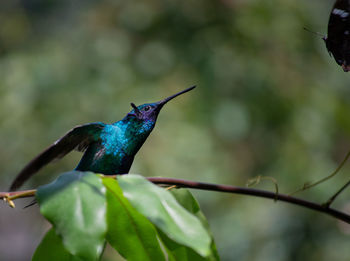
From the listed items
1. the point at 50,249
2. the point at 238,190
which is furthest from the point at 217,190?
the point at 50,249

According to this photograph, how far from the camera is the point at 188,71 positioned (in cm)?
430

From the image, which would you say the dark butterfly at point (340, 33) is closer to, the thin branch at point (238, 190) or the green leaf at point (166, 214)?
the thin branch at point (238, 190)

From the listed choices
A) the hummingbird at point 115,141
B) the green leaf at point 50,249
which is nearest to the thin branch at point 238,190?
the green leaf at point 50,249

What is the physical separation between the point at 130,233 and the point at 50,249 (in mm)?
212

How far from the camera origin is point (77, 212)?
0.94m

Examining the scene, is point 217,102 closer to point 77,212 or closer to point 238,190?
point 238,190

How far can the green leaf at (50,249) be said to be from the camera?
4.03ft

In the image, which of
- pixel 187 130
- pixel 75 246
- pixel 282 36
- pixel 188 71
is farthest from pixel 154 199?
pixel 282 36

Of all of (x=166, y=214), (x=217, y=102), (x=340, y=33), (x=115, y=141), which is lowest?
(x=217, y=102)

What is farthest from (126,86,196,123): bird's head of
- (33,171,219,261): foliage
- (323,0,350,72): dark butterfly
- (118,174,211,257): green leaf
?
(118,174,211,257): green leaf

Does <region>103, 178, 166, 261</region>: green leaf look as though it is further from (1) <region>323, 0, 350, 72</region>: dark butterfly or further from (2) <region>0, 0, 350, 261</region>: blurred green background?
(2) <region>0, 0, 350, 261</region>: blurred green background

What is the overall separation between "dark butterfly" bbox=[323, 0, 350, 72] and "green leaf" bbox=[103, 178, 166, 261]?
706 mm

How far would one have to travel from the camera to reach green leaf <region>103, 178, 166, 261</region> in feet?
3.77

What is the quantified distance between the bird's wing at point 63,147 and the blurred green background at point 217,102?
1491 mm
